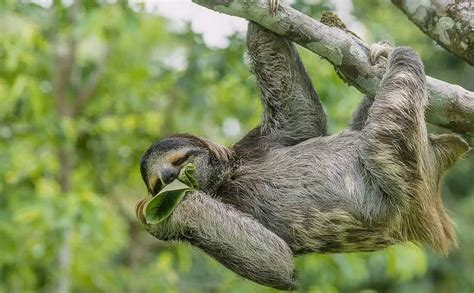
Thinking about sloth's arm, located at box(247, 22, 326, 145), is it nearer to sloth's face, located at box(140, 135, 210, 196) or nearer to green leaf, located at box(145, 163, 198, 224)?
sloth's face, located at box(140, 135, 210, 196)

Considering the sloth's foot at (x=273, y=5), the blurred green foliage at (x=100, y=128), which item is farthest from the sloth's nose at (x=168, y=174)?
the blurred green foliage at (x=100, y=128)

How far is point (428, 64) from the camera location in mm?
21906

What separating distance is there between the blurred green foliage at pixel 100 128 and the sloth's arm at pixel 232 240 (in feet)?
9.82

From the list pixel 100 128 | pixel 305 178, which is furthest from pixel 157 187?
pixel 100 128

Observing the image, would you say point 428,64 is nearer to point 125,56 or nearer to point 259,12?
point 125,56

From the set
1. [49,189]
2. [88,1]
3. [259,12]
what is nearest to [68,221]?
[49,189]

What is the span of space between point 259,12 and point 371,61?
0.91 meters

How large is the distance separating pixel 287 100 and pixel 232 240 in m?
1.55

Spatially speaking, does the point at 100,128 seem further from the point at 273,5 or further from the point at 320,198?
the point at 273,5

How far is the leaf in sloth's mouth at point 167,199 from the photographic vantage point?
6039mm

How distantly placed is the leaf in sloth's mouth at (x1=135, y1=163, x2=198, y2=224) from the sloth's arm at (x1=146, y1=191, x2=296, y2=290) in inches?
4.8

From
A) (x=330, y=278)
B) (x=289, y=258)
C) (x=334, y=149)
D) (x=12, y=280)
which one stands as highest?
(x=334, y=149)

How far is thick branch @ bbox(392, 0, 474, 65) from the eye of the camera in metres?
6.23

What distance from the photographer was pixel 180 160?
21.3 ft
